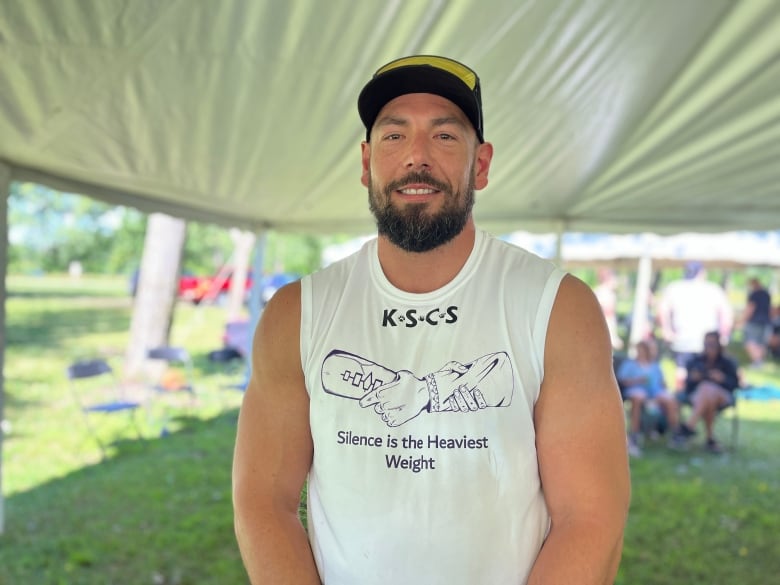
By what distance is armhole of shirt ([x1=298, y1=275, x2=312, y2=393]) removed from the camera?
1.48 metres

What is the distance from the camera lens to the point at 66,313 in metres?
20.0

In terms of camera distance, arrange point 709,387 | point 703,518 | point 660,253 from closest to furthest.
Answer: point 703,518, point 709,387, point 660,253

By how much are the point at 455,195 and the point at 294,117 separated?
6.44ft

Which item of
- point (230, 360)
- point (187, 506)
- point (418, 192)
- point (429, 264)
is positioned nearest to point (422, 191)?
point (418, 192)

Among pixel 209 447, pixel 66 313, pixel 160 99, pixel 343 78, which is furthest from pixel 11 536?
pixel 66 313

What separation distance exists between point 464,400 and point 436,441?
0.33ft

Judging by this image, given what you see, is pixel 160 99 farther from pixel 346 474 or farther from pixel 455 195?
pixel 346 474

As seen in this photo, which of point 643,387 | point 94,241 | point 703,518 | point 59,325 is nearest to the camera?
point 703,518

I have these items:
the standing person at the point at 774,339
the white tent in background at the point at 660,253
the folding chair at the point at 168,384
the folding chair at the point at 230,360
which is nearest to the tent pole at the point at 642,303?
the white tent in background at the point at 660,253

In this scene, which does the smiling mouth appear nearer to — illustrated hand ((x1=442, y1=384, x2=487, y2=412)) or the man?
the man

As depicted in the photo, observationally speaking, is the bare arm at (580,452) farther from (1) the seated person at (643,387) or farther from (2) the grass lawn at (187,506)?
(1) the seated person at (643,387)

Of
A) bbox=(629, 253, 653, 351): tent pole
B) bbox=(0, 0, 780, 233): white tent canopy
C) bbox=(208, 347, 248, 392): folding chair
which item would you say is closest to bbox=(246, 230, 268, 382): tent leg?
bbox=(0, 0, 780, 233): white tent canopy

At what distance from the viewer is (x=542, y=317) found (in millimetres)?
1389

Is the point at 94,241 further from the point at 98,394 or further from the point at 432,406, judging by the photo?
the point at 432,406
